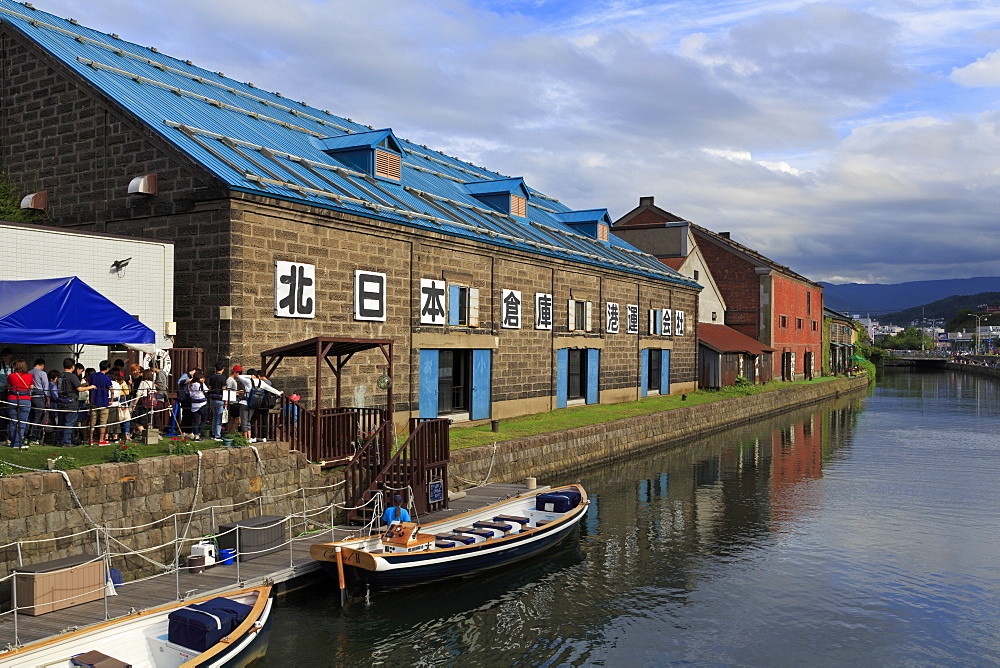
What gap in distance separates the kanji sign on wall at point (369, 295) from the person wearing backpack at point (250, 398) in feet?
25.4

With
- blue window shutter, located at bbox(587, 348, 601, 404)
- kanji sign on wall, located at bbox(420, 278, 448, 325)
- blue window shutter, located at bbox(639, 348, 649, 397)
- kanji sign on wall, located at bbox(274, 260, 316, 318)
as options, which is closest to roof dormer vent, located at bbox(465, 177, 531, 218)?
blue window shutter, located at bbox(587, 348, 601, 404)

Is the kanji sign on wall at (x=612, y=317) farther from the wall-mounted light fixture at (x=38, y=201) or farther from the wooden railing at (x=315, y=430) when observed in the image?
the wall-mounted light fixture at (x=38, y=201)

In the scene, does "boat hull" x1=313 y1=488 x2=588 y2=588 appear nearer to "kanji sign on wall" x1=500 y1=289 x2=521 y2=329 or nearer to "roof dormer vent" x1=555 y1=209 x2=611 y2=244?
"kanji sign on wall" x1=500 y1=289 x2=521 y2=329

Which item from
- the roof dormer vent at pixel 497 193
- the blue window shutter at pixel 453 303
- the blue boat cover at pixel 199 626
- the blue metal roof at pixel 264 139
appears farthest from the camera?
the roof dormer vent at pixel 497 193

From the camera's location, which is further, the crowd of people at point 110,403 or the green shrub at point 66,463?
the crowd of people at point 110,403

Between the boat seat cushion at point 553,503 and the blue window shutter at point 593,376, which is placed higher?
the blue window shutter at point 593,376

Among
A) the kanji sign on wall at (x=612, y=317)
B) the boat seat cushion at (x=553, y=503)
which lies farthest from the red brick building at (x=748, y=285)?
the boat seat cushion at (x=553, y=503)

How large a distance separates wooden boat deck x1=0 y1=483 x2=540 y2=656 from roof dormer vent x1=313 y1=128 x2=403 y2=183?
16.1 metres

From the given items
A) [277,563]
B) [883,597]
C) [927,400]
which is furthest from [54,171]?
[927,400]

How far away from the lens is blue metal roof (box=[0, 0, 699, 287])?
80.2 feet

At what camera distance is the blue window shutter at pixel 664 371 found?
51.3 meters

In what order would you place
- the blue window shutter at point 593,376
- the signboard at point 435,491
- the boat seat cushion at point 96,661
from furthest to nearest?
the blue window shutter at point 593,376 < the signboard at point 435,491 < the boat seat cushion at point 96,661

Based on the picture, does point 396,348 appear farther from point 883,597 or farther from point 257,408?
point 883,597

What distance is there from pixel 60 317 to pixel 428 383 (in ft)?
47.4
